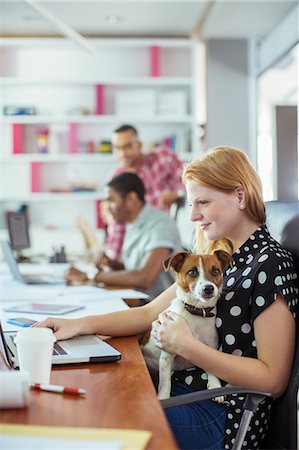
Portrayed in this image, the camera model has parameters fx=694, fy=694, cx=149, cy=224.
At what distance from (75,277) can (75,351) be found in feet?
5.34

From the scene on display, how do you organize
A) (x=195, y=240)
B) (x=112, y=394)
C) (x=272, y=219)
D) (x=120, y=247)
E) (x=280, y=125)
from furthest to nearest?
(x=120, y=247) < (x=280, y=125) < (x=195, y=240) < (x=272, y=219) < (x=112, y=394)

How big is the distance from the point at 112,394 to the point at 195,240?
0.90 meters

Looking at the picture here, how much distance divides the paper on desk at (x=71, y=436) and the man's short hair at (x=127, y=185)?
8.09 feet

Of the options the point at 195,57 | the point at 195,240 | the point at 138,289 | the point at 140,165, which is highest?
the point at 195,57

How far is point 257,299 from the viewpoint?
5.41ft

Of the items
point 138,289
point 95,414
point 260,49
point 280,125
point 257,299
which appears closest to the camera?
point 95,414

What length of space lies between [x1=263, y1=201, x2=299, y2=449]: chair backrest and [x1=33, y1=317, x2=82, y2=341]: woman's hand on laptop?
0.54 metres

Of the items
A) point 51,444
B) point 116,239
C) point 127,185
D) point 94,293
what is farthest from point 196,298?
point 116,239

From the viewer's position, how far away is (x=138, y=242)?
3.41 meters

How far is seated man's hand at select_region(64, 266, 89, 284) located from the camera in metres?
3.22

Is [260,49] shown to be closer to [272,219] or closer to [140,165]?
[140,165]

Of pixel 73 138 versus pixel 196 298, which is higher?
pixel 73 138

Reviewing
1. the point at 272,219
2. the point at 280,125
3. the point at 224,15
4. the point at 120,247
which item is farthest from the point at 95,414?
the point at 224,15

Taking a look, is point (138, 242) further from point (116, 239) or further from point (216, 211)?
point (216, 211)
